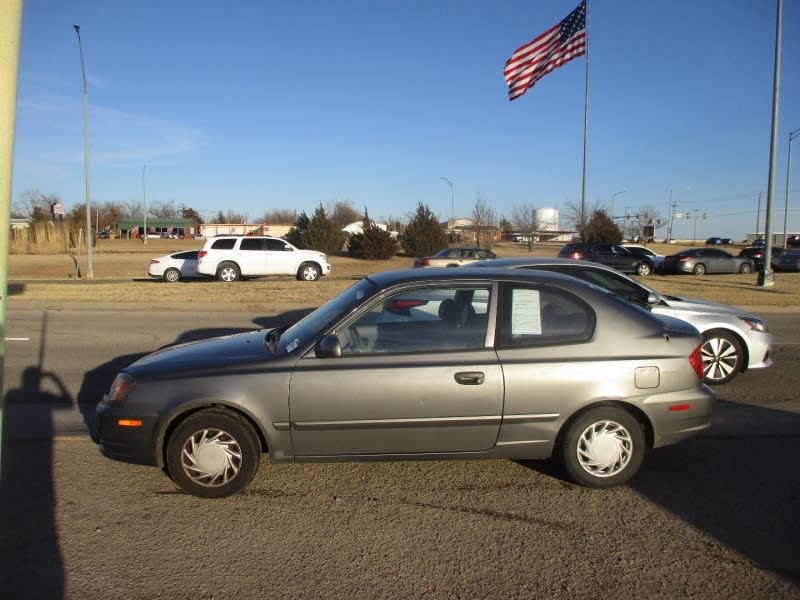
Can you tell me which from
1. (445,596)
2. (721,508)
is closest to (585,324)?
(721,508)

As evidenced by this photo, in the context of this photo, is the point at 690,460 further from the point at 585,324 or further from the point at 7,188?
the point at 7,188

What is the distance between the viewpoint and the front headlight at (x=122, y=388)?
13.7 ft

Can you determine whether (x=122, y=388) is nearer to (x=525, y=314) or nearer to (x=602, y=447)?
(x=525, y=314)

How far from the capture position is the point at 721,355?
7250 millimetres

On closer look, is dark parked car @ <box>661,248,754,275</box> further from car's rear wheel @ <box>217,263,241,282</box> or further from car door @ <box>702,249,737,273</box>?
car's rear wheel @ <box>217,263,241,282</box>

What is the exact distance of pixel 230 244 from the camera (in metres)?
23.0

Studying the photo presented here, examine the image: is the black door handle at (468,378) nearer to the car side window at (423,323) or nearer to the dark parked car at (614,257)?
the car side window at (423,323)

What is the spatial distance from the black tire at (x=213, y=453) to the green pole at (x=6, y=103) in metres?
1.67

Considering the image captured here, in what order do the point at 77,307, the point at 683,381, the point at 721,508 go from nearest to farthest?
the point at 721,508
the point at 683,381
the point at 77,307

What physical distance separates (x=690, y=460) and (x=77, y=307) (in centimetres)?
1433

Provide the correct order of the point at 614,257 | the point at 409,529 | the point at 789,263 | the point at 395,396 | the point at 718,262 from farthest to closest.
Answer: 1. the point at 789,263
2. the point at 718,262
3. the point at 614,257
4. the point at 395,396
5. the point at 409,529

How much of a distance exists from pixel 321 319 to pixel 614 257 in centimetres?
2753

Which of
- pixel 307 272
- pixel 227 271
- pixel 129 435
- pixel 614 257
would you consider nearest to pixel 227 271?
pixel 227 271

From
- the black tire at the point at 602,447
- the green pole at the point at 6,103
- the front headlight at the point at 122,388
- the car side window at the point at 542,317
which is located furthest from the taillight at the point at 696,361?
the green pole at the point at 6,103
